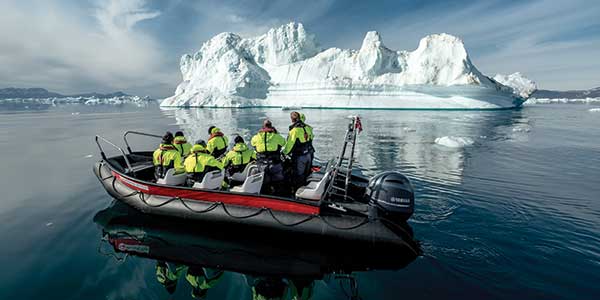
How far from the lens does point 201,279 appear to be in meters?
4.03

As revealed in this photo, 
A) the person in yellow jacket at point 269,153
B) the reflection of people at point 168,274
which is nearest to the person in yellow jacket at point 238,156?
the person in yellow jacket at point 269,153

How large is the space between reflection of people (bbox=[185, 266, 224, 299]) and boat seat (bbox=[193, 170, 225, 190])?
1.54 metres

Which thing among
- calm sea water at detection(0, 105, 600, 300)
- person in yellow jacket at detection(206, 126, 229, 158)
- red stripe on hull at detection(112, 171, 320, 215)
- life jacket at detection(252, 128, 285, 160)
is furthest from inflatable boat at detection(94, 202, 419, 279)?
person in yellow jacket at detection(206, 126, 229, 158)

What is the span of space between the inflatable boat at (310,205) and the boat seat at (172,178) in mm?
19

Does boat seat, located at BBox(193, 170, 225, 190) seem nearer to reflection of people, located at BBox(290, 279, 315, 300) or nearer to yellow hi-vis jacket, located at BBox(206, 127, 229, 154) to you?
yellow hi-vis jacket, located at BBox(206, 127, 229, 154)

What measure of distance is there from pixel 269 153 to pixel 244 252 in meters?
1.80

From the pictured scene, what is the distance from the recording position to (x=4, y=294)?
371 cm

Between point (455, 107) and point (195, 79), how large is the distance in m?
49.8

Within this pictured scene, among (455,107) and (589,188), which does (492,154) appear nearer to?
(589,188)

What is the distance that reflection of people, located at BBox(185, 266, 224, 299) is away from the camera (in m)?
3.78

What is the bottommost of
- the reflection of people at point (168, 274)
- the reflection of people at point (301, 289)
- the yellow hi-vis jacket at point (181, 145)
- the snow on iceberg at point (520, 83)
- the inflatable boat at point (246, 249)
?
the reflection of people at point (301, 289)

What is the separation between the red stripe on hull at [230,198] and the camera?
480 cm

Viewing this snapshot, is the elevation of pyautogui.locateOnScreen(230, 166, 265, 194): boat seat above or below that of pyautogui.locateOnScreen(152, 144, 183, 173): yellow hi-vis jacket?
below

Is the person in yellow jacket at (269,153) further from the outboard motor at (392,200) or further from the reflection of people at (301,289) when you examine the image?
the reflection of people at (301,289)
